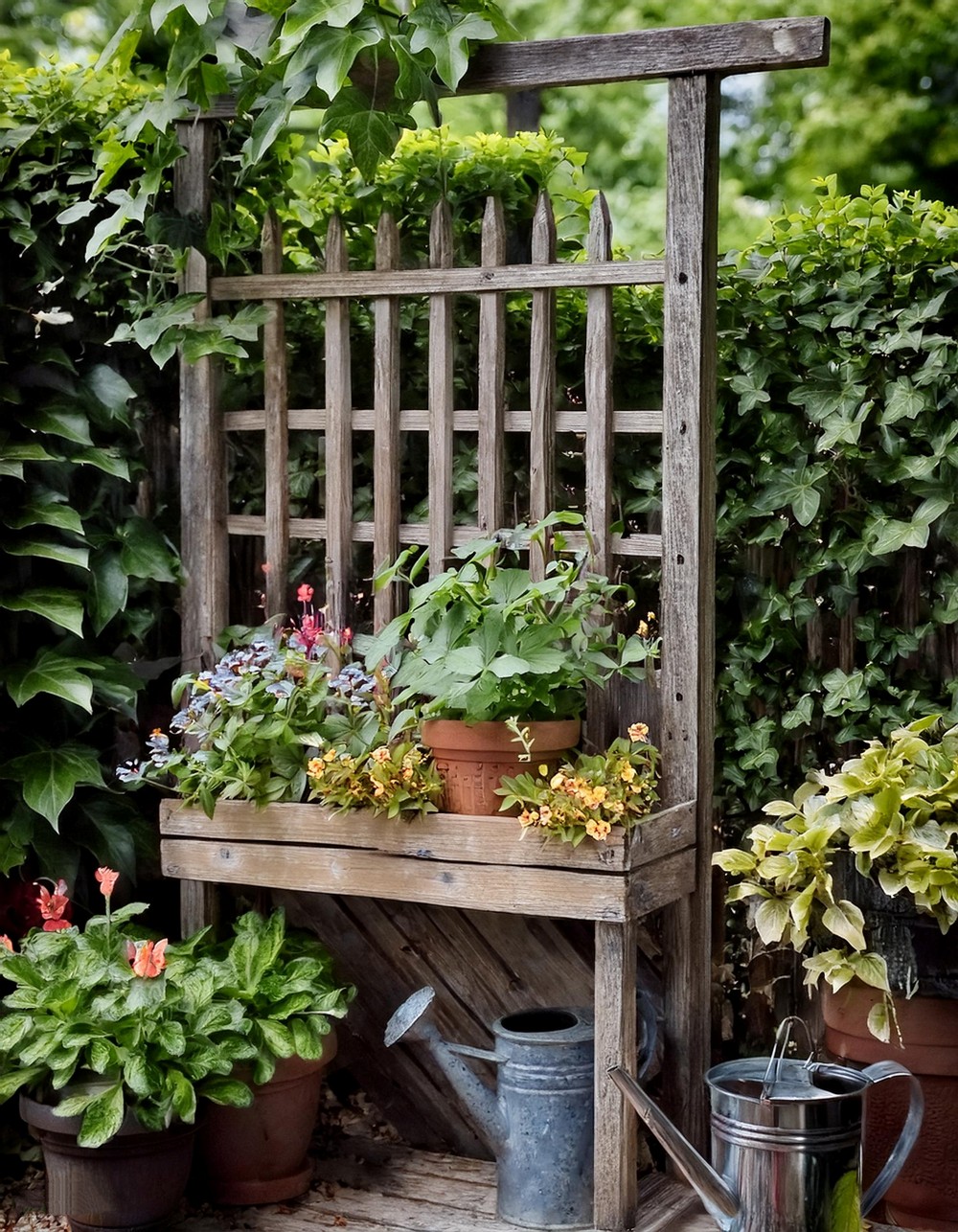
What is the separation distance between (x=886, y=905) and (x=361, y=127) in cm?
183

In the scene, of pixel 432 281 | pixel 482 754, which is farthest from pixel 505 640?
pixel 432 281

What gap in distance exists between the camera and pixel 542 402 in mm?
2861

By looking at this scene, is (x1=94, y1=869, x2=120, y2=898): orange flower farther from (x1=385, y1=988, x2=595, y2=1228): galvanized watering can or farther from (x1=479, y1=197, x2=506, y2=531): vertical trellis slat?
(x1=479, y1=197, x2=506, y2=531): vertical trellis slat

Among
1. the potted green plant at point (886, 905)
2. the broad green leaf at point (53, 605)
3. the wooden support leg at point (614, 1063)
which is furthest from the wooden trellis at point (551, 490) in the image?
the broad green leaf at point (53, 605)

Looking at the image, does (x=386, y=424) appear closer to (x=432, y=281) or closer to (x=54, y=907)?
(x=432, y=281)

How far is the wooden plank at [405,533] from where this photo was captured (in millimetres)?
2830

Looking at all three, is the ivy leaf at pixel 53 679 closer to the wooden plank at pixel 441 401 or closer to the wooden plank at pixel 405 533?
the wooden plank at pixel 405 533

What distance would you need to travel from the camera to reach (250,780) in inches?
111

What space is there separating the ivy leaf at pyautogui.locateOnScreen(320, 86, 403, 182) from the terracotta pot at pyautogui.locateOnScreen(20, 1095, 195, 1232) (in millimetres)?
1888

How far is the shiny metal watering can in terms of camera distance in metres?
2.32

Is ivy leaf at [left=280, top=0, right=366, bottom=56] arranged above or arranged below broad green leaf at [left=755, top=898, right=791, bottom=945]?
above

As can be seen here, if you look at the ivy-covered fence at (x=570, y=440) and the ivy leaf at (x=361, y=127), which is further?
the ivy-covered fence at (x=570, y=440)

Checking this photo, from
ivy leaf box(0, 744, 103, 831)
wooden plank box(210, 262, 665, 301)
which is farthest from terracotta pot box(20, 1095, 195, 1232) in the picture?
wooden plank box(210, 262, 665, 301)

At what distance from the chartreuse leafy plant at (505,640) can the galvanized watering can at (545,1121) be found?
581 mm
